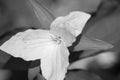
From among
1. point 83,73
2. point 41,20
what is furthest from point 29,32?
point 83,73

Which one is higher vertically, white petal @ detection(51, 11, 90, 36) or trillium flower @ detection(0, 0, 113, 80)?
white petal @ detection(51, 11, 90, 36)

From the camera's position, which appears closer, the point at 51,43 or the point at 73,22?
the point at 73,22

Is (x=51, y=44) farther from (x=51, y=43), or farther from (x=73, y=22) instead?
(x=73, y=22)

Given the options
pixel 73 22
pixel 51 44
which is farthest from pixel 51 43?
pixel 73 22

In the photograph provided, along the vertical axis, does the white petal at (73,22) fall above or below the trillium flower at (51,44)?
above

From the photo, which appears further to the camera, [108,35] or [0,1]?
[0,1]

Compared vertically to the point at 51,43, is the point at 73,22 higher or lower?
higher

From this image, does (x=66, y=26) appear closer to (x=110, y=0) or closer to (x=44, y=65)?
(x=44, y=65)

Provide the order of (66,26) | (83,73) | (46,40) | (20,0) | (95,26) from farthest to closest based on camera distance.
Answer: (20,0) < (95,26) < (83,73) < (46,40) < (66,26)

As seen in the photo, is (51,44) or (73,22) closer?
(73,22)

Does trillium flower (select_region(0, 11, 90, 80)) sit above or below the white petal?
below

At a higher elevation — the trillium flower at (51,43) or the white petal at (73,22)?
the white petal at (73,22)
